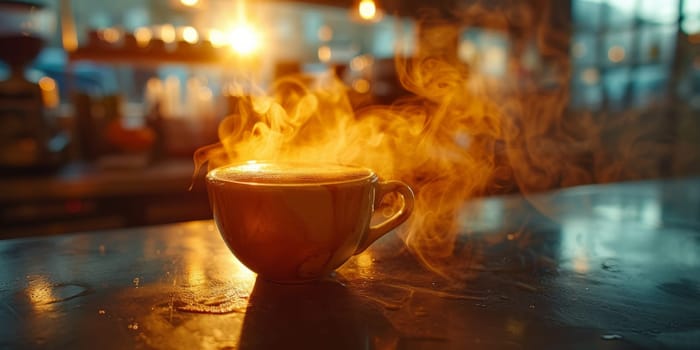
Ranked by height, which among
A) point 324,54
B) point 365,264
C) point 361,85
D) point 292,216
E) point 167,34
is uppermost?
point 167,34

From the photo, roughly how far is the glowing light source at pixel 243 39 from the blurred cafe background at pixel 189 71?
0.04 ft

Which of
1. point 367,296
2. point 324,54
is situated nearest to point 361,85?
point 324,54

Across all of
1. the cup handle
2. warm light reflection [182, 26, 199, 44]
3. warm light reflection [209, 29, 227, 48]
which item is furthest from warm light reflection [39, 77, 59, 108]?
the cup handle

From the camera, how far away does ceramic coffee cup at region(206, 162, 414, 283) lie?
549 mm


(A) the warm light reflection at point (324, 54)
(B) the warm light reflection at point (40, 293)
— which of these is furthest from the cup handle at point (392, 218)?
(A) the warm light reflection at point (324, 54)

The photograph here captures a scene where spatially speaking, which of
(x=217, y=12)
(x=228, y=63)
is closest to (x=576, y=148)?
(x=228, y=63)

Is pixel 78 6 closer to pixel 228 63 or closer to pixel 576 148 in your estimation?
pixel 228 63

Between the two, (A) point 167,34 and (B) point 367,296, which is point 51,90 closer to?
(A) point 167,34

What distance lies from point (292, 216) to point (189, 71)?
11.4 ft

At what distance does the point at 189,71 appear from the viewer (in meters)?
3.73

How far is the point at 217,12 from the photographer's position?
375 cm

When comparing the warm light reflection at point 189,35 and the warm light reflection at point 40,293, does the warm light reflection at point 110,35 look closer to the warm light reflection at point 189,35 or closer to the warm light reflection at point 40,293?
the warm light reflection at point 189,35

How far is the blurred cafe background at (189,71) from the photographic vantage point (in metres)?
2.35

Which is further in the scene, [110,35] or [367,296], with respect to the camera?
[110,35]
